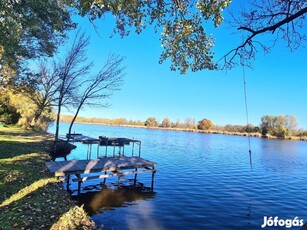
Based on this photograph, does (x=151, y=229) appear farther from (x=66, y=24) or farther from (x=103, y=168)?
(x=66, y=24)

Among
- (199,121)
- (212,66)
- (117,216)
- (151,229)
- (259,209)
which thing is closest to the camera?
(212,66)

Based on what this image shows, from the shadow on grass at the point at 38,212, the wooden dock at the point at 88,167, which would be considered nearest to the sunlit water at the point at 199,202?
the wooden dock at the point at 88,167

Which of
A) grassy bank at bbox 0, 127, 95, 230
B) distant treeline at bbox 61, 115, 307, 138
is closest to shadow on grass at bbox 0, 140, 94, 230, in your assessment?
grassy bank at bbox 0, 127, 95, 230

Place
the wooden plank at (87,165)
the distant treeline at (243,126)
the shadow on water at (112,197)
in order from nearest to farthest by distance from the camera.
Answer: the shadow on water at (112,197) < the wooden plank at (87,165) < the distant treeline at (243,126)

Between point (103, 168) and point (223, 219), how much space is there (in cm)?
668

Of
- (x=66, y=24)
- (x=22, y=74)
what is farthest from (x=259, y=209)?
(x=22, y=74)

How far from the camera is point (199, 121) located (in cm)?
12925

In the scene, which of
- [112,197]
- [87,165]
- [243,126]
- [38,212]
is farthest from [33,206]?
[243,126]

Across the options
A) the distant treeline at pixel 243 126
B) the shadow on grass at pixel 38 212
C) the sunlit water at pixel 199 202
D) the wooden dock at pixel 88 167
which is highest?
the distant treeline at pixel 243 126

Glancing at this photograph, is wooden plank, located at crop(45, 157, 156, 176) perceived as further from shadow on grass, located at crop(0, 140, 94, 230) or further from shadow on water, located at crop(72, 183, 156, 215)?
shadow on grass, located at crop(0, 140, 94, 230)

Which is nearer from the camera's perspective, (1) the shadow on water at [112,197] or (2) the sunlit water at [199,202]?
(2) the sunlit water at [199,202]

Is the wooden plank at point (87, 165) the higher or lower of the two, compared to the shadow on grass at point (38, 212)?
higher

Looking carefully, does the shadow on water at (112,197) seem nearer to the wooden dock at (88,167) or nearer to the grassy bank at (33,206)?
the wooden dock at (88,167)

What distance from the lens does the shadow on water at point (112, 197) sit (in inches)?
405
